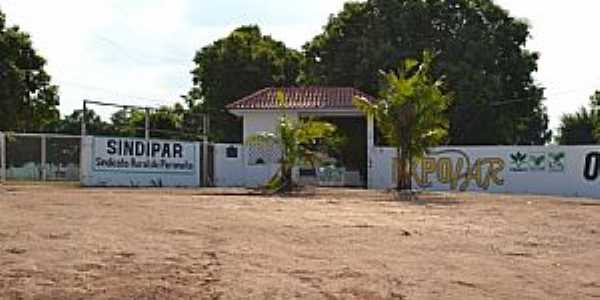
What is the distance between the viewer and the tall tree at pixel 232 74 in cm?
5825

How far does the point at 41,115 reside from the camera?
156 feet

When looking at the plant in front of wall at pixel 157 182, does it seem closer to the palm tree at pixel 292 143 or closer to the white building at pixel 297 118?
the white building at pixel 297 118

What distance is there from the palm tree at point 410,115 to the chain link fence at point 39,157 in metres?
10.9

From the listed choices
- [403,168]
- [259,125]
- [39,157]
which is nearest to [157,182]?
[39,157]

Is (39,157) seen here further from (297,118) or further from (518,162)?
(518,162)

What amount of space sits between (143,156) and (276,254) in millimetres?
25435

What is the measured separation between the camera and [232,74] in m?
58.8

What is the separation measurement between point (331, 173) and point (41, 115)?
1381cm

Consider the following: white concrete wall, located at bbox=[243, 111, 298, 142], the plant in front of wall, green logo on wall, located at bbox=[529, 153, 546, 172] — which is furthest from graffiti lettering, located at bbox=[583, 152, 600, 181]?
the plant in front of wall

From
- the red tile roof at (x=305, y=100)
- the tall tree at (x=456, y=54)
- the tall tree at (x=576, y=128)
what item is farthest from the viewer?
the tall tree at (x=576, y=128)

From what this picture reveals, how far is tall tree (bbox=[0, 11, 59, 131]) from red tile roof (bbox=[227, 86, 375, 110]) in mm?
8686

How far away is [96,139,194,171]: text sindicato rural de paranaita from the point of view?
36250 millimetres

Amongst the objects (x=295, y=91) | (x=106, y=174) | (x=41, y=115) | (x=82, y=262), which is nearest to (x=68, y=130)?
(x=41, y=115)

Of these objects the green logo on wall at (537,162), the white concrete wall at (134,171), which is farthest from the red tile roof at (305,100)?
the green logo on wall at (537,162)
